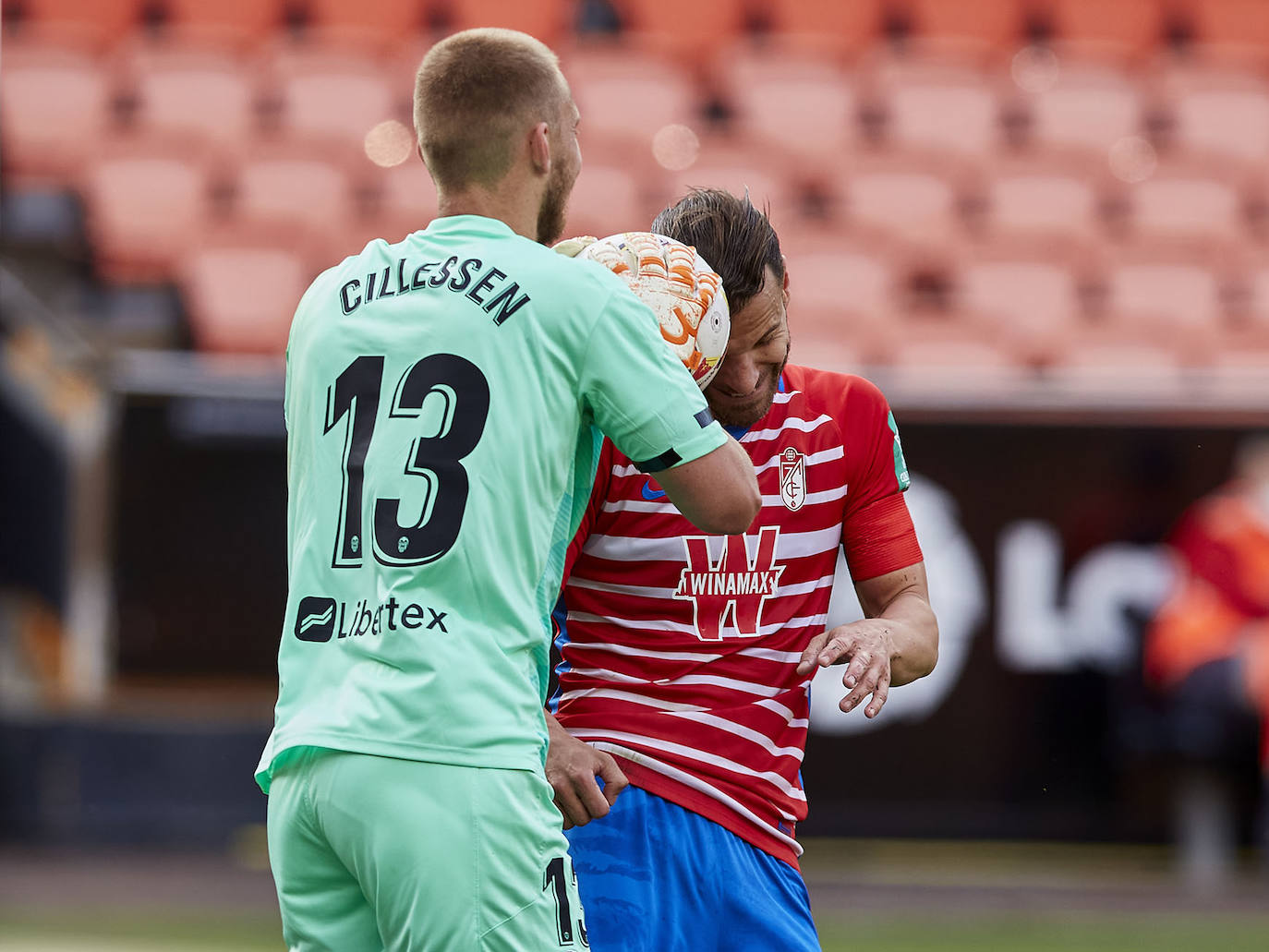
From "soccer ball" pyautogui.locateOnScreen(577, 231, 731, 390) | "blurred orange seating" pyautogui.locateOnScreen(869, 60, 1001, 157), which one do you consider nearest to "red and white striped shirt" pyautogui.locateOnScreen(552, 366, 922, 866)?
"soccer ball" pyautogui.locateOnScreen(577, 231, 731, 390)

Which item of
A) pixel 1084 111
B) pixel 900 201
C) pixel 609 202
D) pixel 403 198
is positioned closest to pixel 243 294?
pixel 403 198

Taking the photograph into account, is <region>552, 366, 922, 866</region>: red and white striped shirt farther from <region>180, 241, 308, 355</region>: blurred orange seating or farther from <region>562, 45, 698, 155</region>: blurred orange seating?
<region>562, 45, 698, 155</region>: blurred orange seating

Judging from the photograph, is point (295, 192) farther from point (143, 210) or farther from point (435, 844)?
point (435, 844)

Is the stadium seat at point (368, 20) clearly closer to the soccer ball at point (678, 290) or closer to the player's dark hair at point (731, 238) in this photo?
the player's dark hair at point (731, 238)

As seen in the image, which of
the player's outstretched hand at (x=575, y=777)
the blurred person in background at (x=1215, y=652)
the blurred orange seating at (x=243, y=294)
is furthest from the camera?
the blurred orange seating at (x=243, y=294)

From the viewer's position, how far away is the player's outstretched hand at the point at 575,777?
2.51 m

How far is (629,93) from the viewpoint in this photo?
11.2m

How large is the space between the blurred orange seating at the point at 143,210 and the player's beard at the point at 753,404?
23.4 ft

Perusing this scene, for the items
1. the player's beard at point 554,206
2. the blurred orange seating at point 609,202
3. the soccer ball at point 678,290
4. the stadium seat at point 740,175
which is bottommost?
the soccer ball at point 678,290

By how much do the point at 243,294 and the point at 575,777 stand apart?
6978mm

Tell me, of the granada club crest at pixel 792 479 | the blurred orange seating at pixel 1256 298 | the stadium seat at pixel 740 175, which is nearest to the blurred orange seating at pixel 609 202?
the stadium seat at pixel 740 175

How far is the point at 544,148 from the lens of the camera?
7.95 feet

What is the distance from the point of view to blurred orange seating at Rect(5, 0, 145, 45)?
11.6 metres

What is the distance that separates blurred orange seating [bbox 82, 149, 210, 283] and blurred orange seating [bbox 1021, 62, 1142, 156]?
17.6ft
